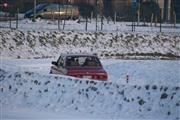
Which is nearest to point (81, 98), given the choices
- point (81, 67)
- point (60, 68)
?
point (81, 67)

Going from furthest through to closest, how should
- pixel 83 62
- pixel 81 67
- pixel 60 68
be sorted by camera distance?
pixel 83 62
pixel 60 68
pixel 81 67

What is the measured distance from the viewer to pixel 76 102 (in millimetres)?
16406

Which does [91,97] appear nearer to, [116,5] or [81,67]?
[81,67]

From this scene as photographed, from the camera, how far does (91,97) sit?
1645 cm

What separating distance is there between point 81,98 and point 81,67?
4.29 meters

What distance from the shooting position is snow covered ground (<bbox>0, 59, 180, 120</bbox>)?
15.3 meters

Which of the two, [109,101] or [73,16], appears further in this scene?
[73,16]

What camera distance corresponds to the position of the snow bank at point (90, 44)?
39438 mm

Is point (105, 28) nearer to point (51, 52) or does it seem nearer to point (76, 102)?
point (51, 52)

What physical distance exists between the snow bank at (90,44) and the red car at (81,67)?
53.9 ft

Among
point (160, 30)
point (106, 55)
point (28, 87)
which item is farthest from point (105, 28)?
point (28, 87)

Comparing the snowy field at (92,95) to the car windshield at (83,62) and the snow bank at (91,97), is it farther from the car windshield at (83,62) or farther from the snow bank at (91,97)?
the car windshield at (83,62)

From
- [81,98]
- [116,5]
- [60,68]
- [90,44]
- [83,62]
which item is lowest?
[81,98]

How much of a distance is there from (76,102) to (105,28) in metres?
32.0
